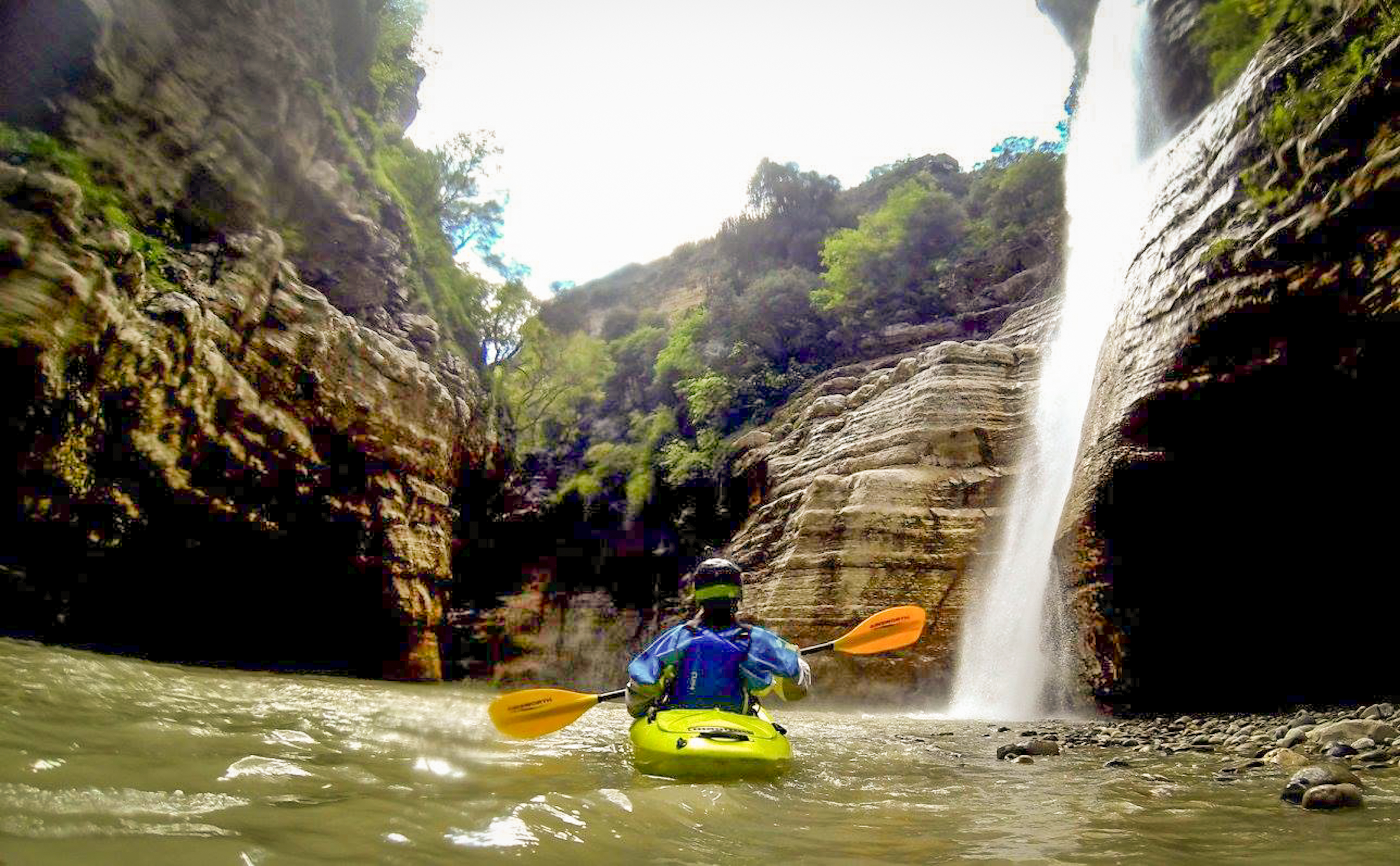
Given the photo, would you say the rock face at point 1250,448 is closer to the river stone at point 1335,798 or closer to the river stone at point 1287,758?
the river stone at point 1287,758

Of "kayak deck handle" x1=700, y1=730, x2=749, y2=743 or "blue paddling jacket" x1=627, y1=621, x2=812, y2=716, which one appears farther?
"blue paddling jacket" x1=627, y1=621, x2=812, y2=716

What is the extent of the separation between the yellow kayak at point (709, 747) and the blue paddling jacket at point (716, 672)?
0.21 meters

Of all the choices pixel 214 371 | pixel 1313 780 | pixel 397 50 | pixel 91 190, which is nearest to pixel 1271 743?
pixel 1313 780

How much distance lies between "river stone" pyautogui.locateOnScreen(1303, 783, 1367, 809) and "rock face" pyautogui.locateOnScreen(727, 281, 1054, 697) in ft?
27.6

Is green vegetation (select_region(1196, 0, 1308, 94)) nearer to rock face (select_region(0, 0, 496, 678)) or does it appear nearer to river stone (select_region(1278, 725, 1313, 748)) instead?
river stone (select_region(1278, 725, 1313, 748))

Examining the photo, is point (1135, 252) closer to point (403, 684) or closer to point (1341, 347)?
point (1341, 347)

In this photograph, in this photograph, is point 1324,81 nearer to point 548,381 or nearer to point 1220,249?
point 1220,249

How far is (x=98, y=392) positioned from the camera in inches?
288

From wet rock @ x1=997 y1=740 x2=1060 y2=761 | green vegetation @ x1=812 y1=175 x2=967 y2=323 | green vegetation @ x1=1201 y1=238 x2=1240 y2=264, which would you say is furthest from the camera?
green vegetation @ x1=812 y1=175 x2=967 y2=323

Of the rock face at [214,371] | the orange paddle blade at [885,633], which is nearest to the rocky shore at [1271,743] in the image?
the orange paddle blade at [885,633]

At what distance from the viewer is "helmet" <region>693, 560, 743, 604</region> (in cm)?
A: 461

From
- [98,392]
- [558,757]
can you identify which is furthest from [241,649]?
[558,757]

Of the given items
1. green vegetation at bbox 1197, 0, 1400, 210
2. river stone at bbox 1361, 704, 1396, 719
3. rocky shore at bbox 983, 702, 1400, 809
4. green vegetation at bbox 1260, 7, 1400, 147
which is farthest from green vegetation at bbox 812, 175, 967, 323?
river stone at bbox 1361, 704, 1396, 719

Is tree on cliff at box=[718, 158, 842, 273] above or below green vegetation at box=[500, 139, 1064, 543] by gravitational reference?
above
